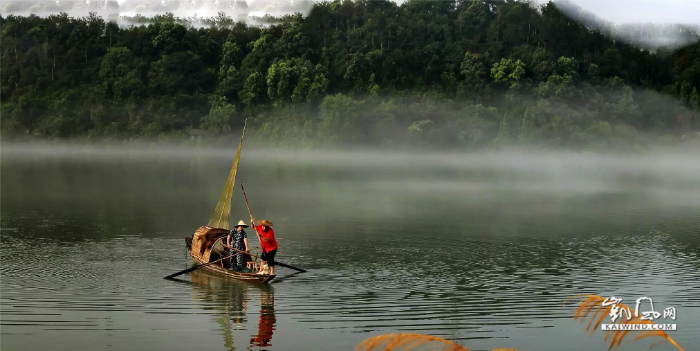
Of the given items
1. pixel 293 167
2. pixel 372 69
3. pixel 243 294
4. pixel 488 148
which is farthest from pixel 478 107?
pixel 243 294

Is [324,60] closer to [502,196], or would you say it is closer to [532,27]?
[532,27]

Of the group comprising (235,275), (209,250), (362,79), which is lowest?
(235,275)

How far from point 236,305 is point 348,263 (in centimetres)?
461

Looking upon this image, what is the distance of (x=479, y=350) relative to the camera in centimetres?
1120

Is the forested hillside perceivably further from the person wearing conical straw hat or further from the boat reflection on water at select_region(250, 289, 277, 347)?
the boat reflection on water at select_region(250, 289, 277, 347)

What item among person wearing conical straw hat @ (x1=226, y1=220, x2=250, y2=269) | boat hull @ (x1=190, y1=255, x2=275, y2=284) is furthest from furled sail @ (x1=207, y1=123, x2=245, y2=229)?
person wearing conical straw hat @ (x1=226, y1=220, x2=250, y2=269)

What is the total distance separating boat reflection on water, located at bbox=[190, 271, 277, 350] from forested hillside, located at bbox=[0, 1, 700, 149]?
56.2m

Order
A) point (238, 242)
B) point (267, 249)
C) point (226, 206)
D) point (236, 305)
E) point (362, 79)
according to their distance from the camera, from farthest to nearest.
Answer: point (362, 79) < point (226, 206) < point (238, 242) < point (267, 249) < point (236, 305)

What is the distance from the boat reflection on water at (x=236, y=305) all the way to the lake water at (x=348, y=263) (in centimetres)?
5

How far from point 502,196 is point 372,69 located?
146ft

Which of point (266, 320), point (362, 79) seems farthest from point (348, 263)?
point (362, 79)

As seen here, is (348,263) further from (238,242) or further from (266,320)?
(266,320)

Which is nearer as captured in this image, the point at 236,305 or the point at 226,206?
the point at 236,305

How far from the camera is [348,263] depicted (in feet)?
58.8
